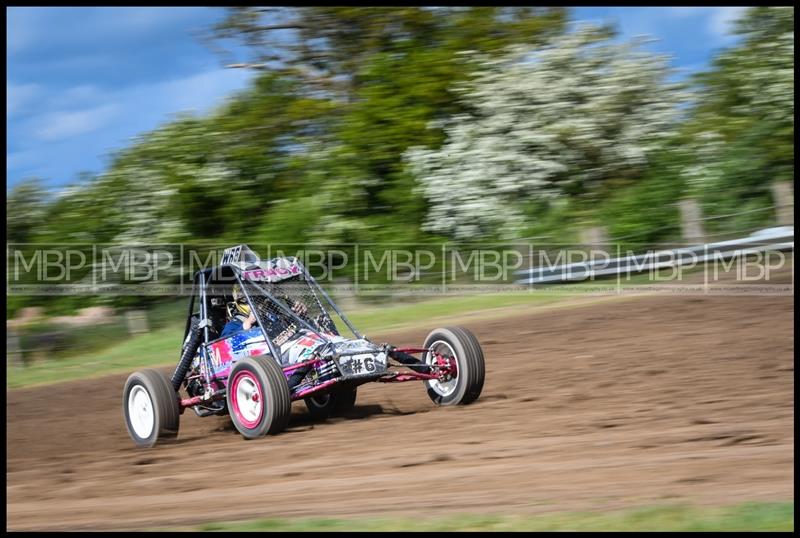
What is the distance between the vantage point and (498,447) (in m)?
8.12

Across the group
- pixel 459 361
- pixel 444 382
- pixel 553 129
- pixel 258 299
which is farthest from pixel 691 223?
pixel 258 299

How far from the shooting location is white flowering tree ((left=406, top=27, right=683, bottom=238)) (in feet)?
77.3

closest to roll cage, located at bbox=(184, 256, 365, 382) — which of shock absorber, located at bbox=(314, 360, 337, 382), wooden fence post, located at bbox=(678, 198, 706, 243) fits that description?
shock absorber, located at bbox=(314, 360, 337, 382)

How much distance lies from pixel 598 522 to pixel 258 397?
4.48 meters

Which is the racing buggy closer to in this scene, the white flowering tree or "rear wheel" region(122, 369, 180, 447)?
"rear wheel" region(122, 369, 180, 447)

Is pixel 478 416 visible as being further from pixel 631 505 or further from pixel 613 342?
pixel 613 342

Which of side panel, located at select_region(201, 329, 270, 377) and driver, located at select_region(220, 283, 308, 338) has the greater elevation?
driver, located at select_region(220, 283, 308, 338)

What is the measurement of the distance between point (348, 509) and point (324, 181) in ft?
62.2

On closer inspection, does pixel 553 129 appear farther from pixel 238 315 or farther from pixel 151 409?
pixel 151 409

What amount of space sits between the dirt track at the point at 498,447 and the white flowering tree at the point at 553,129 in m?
10.1

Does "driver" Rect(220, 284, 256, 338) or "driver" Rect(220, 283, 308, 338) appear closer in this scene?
"driver" Rect(220, 283, 308, 338)

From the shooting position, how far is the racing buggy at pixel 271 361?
31.1ft

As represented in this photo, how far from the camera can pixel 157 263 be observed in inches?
970

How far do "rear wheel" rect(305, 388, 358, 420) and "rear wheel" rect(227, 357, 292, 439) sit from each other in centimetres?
140
